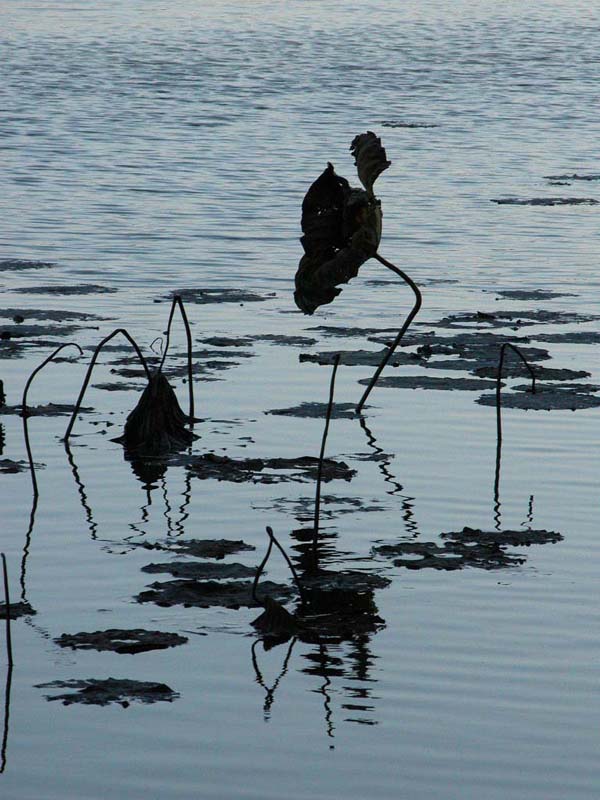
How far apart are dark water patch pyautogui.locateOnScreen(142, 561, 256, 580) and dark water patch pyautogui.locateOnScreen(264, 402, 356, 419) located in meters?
3.25

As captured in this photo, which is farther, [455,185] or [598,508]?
[455,185]

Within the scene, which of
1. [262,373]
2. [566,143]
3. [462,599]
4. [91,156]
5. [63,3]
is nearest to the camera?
[462,599]

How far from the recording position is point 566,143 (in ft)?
104

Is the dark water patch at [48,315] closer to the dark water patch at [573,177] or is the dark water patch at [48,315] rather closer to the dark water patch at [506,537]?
the dark water patch at [506,537]

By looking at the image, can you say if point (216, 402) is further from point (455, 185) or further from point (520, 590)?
point (455, 185)

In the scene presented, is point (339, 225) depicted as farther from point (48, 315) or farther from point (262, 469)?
point (48, 315)

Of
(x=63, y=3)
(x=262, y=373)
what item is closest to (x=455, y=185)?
(x=262, y=373)

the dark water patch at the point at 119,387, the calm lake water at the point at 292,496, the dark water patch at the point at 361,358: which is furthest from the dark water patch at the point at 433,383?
the dark water patch at the point at 119,387

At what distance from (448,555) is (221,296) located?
26.0ft

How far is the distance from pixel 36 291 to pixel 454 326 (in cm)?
384

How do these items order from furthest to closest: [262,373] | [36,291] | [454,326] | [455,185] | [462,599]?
[455,185] < [36,291] < [454,326] < [262,373] < [462,599]

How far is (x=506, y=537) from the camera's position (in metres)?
8.70

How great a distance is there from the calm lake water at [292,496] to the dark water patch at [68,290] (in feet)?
0.22

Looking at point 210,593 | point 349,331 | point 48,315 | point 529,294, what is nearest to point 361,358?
point 349,331
